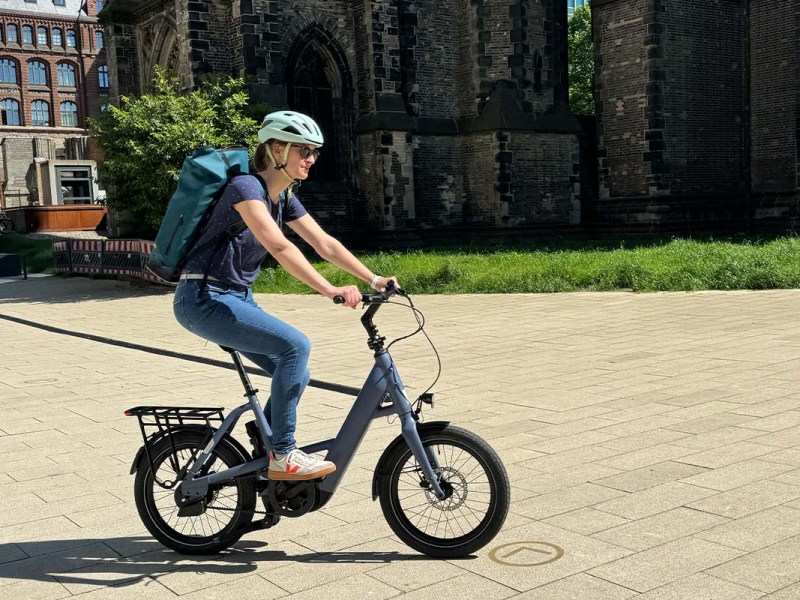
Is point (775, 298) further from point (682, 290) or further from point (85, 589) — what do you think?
point (85, 589)

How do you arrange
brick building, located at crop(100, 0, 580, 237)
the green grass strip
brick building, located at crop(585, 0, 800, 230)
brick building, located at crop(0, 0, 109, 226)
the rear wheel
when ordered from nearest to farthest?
the rear wheel < the green grass strip < brick building, located at crop(100, 0, 580, 237) < brick building, located at crop(585, 0, 800, 230) < brick building, located at crop(0, 0, 109, 226)

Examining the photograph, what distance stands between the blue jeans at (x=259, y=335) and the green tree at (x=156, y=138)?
51.3 ft

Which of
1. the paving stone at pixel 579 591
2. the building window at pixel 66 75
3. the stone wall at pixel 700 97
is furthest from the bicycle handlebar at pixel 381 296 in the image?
the building window at pixel 66 75

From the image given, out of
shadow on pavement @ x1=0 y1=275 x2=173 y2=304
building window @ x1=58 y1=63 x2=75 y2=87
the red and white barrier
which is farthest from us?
building window @ x1=58 y1=63 x2=75 y2=87

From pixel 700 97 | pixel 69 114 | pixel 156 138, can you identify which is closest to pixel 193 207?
pixel 156 138

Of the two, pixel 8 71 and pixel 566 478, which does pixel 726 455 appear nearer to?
pixel 566 478

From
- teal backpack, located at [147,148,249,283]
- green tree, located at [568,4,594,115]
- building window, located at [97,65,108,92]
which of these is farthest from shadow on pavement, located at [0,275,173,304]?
building window, located at [97,65,108,92]

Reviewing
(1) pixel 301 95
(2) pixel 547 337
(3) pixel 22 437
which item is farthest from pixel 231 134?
(3) pixel 22 437

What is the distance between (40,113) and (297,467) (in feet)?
260

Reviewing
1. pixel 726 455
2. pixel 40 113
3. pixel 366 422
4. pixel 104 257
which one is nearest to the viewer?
pixel 366 422

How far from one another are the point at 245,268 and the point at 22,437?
3576 mm

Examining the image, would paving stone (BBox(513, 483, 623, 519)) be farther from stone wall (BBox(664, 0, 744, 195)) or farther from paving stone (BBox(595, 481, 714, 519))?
stone wall (BBox(664, 0, 744, 195))

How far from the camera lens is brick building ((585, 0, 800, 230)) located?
26859 mm

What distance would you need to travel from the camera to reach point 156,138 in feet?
63.1
